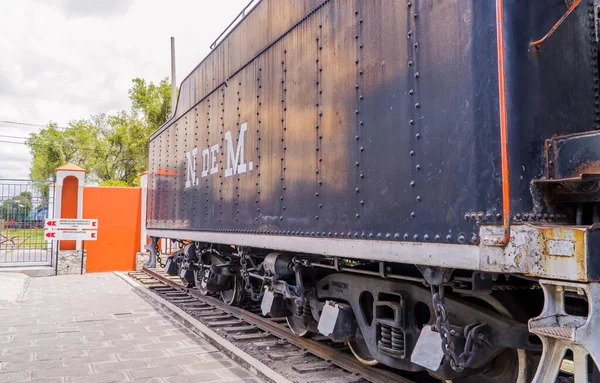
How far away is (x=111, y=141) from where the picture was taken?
40031mm

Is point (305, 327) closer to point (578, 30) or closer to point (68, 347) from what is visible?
point (68, 347)

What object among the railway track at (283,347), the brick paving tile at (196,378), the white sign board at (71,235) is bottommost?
the brick paving tile at (196,378)

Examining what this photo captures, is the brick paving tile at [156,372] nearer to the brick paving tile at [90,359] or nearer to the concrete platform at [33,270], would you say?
the brick paving tile at [90,359]

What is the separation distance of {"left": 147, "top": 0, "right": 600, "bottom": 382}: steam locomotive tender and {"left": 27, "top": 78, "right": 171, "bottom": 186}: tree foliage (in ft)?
103

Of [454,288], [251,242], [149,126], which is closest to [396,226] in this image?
[454,288]

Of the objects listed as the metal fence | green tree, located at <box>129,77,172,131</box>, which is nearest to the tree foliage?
green tree, located at <box>129,77,172,131</box>

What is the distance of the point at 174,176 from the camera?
9125mm

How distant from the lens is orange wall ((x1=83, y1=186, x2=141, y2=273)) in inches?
559

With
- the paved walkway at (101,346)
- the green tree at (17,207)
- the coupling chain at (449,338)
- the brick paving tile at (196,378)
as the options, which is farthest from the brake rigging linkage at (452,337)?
the green tree at (17,207)

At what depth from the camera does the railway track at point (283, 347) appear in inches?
166

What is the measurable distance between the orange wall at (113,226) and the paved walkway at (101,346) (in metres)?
5.05

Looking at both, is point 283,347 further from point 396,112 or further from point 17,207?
point 17,207

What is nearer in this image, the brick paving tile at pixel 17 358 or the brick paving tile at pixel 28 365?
the brick paving tile at pixel 28 365

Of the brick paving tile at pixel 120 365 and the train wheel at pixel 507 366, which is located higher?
the train wheel at pixel 507 366
